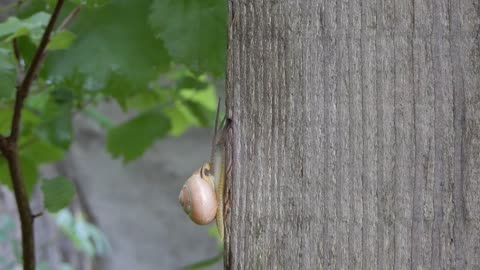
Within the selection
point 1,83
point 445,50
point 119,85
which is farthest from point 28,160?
point 445,50

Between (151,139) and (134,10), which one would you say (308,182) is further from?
(151,139)

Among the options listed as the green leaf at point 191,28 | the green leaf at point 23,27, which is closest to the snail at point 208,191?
the green leaf at point 191,28

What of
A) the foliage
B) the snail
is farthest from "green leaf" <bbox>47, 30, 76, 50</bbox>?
the snail

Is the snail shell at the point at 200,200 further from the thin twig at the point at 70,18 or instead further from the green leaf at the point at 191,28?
the thin twig at the point at 70,18

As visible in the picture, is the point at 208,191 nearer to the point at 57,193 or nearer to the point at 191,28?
the point at 191,28

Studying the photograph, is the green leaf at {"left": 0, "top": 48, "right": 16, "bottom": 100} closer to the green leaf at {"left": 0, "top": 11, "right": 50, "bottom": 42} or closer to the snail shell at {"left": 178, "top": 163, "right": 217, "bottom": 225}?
the green leaf at {"left": 0, "top": 11, "right": 50, "bottom": 42}

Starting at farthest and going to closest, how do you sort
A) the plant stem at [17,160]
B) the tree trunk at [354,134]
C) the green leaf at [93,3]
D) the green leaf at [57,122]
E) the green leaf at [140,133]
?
the green leaf at [140,133]
the green leaf at [57,122]
the plant stem at [17,160]
the green leaf at [93,3]
the tree trunk at [354,134]
